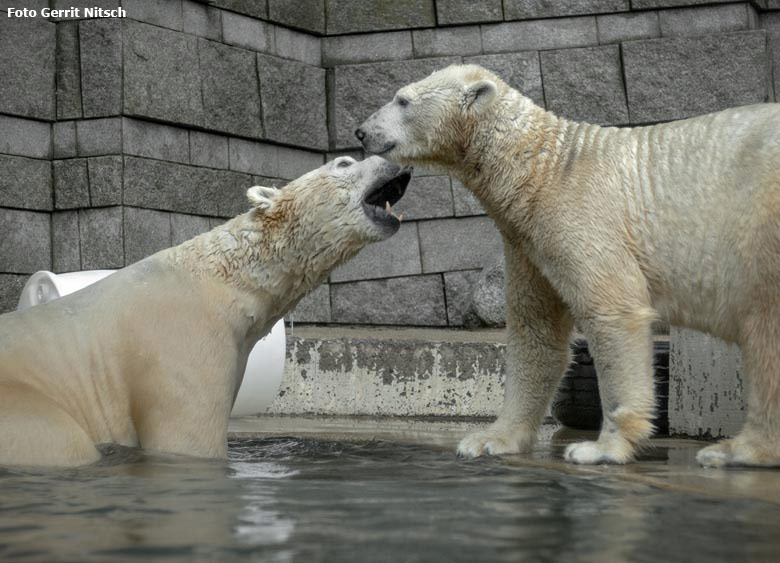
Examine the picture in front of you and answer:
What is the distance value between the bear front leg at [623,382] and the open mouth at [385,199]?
2.92 feet

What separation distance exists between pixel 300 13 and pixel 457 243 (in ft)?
7.12

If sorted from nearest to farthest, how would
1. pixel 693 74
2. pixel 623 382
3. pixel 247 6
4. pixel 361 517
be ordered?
pixel 361 517 → pixel 623 382 → pixel 247 6 → pixel 693 74

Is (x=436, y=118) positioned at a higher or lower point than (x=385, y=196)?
higher

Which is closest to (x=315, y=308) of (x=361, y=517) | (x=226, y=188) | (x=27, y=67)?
(x=226, y=188)

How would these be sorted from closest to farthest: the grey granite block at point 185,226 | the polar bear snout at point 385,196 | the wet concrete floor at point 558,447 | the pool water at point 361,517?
the pool water at point 361,517 → the wet concrete floor at point 558,447 → the polar bear snout at point 385,196 → the grey granite block at point 185,226

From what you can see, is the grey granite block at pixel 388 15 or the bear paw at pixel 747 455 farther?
the grey granite block at pixel 388 15

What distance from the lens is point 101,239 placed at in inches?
301

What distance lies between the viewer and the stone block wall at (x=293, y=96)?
766 cm

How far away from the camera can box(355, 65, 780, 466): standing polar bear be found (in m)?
4.04

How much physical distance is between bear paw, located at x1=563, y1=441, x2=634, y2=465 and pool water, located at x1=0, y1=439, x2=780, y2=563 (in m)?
0.45

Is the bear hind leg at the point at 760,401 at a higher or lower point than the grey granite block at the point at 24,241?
lower

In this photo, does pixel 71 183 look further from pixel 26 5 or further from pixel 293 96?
pixel 293 96

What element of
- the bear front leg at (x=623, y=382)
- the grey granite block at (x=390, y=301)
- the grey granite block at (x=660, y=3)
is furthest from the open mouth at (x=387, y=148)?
the grey granite block at (x=660, y=3)

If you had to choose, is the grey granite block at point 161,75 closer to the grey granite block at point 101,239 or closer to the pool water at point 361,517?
the grey granite block at point 101,239
